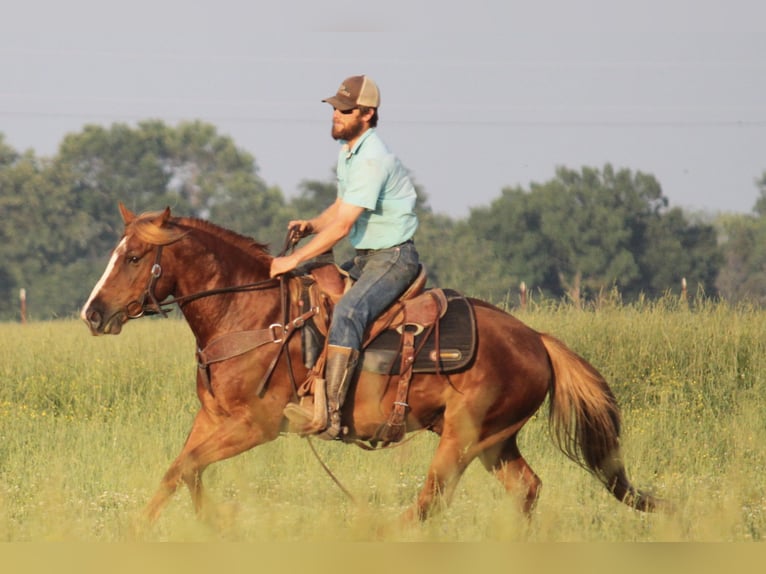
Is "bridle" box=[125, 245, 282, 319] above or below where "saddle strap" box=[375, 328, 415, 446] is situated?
above

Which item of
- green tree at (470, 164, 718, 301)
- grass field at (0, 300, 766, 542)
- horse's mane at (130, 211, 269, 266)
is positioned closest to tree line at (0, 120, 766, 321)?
green tree at (470, 164, 718, 301)

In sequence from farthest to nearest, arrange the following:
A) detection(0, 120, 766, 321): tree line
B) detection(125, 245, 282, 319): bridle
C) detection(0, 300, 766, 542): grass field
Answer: detection(0, 120, 766, 321): tree line → detection(125, 245, 282, 319): bridle → detection(0, 300, 766, 542): grass field

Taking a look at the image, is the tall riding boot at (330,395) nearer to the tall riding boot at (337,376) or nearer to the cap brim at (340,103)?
the tall riding boot at (337,376)

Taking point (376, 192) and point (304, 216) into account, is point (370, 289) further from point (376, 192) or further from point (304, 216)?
point (304, 216)

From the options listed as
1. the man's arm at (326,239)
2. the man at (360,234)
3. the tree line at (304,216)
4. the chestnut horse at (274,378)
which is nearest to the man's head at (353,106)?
the man at (360,234)

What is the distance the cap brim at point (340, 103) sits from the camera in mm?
7133

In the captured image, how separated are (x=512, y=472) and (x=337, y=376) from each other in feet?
4.35

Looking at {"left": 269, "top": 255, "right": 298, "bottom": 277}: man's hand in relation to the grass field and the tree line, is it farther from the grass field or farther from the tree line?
the tree line

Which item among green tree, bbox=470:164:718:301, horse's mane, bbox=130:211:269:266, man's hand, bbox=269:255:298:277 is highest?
horse's mane, bbox=130:211:269:266

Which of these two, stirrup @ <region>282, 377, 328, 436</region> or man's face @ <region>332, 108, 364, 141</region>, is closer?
stirrup @ <region>282, 377, 328, 436</region>

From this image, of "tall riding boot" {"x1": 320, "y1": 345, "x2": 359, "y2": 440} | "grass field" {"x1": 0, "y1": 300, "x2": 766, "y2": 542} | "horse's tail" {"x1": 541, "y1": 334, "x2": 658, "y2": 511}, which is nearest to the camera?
"grass field" {"x1": 0, "y1": 300, "x2": 766, "y2": 542}

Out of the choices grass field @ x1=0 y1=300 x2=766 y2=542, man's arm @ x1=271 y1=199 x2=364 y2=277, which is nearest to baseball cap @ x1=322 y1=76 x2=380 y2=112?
man's arm @ x1=271 y1=199 x2=364 y2=277

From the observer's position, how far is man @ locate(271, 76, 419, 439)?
6.98 metres

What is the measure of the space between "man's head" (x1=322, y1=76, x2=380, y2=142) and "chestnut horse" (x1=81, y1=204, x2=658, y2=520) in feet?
2.85
